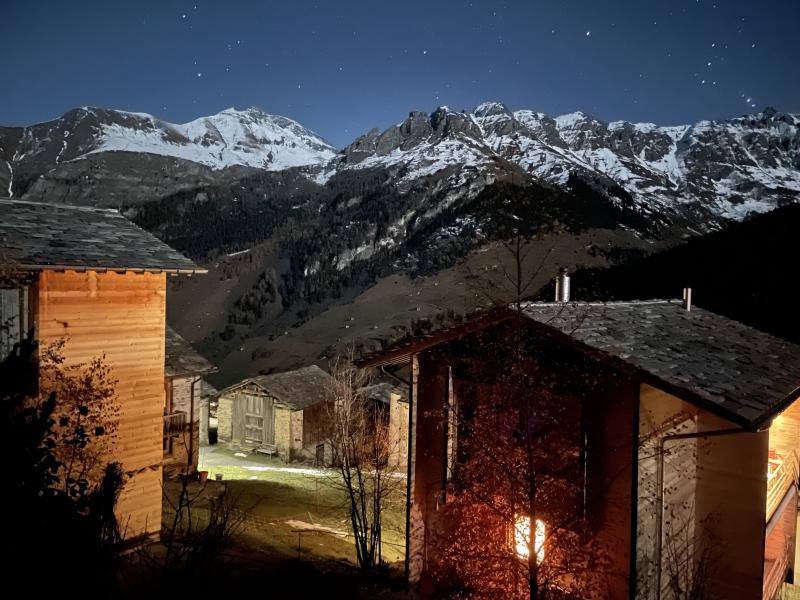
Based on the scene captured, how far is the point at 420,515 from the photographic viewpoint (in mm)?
12602

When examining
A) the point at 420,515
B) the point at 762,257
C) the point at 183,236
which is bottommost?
the point at 420,515

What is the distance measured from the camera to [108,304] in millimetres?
14453

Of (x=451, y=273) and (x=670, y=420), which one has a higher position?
(x=451, y=273)

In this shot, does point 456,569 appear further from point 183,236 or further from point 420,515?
point 183,236

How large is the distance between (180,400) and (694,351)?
22.9 meters

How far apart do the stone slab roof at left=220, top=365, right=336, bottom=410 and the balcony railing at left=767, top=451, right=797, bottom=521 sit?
92.7 ft

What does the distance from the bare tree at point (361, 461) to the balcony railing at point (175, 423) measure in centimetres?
703

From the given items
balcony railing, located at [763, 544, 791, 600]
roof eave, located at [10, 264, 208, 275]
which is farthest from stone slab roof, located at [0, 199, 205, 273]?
balcony railing, located at [763, 544, 791, 600]

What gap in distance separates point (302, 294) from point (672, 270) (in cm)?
8029

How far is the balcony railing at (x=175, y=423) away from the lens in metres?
26.0

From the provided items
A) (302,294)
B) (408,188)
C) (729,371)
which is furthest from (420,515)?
(408,188)

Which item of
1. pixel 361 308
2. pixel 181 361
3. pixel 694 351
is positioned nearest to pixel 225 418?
pixel 181 361

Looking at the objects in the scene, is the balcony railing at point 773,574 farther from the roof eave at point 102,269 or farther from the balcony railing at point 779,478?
the roof eave at point 102,269

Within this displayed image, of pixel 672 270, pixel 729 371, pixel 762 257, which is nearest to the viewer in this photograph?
pixel 729 371
